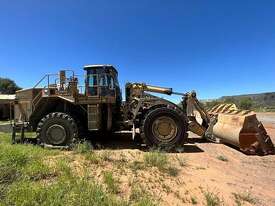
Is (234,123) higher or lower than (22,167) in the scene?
higher

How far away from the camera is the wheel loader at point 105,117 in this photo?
1124cm

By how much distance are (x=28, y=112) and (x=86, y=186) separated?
6599 millimetres

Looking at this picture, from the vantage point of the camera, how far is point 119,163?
8.33 metres

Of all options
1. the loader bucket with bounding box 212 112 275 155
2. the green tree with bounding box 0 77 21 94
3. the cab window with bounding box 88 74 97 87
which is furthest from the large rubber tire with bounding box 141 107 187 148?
the green tree with bounding box 0 77 21 94

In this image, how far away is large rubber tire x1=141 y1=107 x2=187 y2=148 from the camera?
446 inches

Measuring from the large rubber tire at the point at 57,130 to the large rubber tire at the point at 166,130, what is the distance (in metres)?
2.42

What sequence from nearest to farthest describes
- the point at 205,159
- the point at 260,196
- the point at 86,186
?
the point at 86,186, the point at 260,196, the point at 205,159

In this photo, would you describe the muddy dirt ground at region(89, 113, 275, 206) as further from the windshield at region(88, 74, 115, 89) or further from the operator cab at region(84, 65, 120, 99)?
the windshield at region(88, 74, 115, 89)

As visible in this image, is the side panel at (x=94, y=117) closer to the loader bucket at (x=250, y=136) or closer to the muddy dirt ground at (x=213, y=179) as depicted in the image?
the muddy dirt ground at (x=213, y=179)

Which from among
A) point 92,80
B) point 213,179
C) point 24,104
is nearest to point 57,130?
point 24,104

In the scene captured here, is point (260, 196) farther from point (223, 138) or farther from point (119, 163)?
point (223, 138)

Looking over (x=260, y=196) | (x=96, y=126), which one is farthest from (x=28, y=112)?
(x=260, y=196)

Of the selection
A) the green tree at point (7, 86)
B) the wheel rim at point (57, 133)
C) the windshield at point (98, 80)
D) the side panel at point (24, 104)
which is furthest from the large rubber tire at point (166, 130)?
the green tree at point (7, 86)

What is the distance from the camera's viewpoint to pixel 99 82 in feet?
38.7
